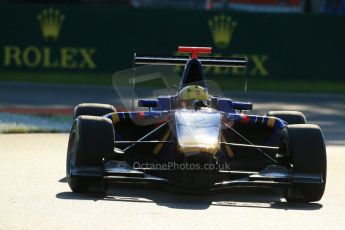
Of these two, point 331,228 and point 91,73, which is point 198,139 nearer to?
point 331,228

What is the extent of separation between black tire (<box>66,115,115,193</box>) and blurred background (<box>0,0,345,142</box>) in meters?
15.8

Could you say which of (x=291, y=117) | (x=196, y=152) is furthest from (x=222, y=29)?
(x=196, y=152)

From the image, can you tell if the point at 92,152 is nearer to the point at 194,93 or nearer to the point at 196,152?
the point at 196,152

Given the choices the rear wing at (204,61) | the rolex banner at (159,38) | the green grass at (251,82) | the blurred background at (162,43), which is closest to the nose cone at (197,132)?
the rear wing at (204,61)

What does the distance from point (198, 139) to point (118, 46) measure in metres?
16.5

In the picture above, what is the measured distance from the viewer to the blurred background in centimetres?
2639

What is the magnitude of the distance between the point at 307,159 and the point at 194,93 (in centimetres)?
167

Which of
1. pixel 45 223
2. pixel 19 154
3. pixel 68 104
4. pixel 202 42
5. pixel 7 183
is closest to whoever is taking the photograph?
pixel 45 223

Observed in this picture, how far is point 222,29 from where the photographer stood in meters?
26.4

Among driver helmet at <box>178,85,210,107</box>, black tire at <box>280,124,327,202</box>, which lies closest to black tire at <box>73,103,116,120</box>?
driver helmet at <box>178,85,210,107</box>

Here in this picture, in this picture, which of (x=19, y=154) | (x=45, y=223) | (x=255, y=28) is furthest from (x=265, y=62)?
(x=45, y=223)

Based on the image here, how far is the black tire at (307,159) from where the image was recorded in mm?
10297

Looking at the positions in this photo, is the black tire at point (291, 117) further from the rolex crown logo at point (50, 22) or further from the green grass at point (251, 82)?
the rolex crown logo at point (50, 22)

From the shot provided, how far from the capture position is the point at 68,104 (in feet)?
72.7
